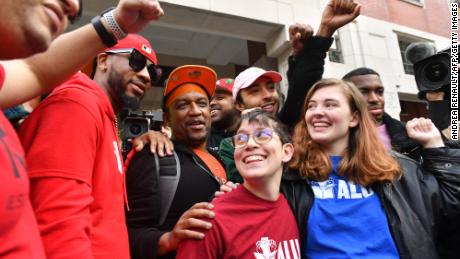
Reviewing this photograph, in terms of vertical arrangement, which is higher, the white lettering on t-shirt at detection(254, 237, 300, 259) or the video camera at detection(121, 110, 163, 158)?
the video camera at detection(121, 110, 163, 158)

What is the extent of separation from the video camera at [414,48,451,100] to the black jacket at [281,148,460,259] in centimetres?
85

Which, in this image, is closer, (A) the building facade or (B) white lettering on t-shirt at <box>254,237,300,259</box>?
(B) white lettering on t-shirt at <box>254,237,300,259</box>

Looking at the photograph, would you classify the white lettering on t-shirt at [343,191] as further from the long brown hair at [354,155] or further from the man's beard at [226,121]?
the man's beard at [226,121]

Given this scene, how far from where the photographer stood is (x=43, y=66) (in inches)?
52.1

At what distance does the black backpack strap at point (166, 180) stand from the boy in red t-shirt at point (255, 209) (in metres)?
0.32

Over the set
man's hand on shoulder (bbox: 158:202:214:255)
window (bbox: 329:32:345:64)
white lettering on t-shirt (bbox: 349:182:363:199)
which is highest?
window (bbox: 329:32:345:64)

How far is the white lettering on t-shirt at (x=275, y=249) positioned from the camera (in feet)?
5.45

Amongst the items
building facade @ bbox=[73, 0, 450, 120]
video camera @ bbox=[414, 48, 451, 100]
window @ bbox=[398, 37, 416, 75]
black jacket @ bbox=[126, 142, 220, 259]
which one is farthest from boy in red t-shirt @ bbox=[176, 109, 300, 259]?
window @ bbox=[398, 37, 416, 75]

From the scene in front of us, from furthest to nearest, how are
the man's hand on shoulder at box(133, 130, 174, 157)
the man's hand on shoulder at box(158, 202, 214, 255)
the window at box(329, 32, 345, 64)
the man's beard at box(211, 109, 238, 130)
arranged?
the window at box(329, 32, 345, 64) → the man's beard at box(211, 109, 238, 130) → the man's hand on shoulder at box(133, 130, 174, 157) → the man's hand on shoulder at box(158, 202, 214, 255)

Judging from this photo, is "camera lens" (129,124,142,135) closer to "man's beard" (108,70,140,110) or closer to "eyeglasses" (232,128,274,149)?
"man's beard" (108,70,140,110)

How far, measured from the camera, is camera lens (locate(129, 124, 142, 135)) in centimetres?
251

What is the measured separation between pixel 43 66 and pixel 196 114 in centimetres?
130

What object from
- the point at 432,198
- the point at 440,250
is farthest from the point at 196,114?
the point at 440,250

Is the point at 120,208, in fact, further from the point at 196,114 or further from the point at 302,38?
the point at 302,38
